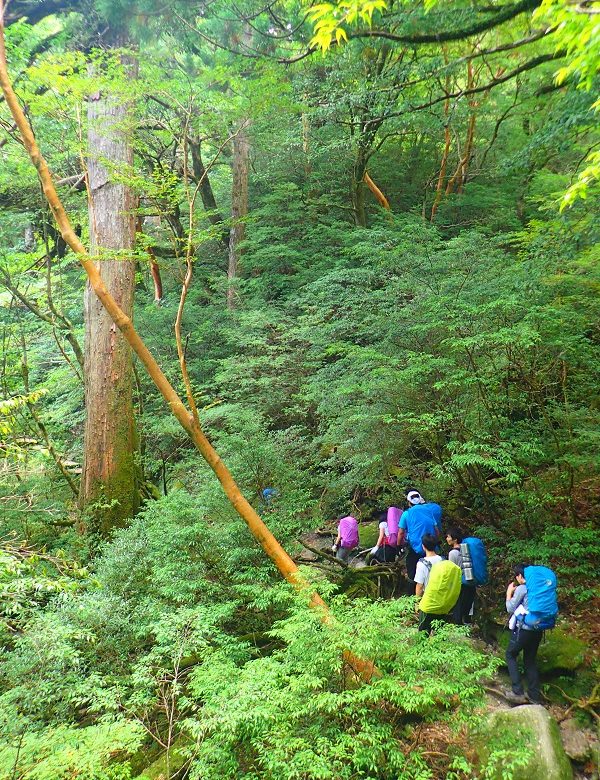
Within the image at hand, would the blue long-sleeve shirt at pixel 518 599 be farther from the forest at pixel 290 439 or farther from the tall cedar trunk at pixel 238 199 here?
the tall cedar trunk at pixel 238 199

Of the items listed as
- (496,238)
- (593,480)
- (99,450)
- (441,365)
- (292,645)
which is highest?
(496,238)

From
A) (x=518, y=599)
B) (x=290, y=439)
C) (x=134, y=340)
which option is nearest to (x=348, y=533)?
(x=290, y=439)

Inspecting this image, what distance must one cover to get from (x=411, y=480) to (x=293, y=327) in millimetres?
4503

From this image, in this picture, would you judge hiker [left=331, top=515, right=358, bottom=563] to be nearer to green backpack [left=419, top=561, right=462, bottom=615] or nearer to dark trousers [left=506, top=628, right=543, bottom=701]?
green backpack [left=419, top=561, right=462, bottom=615]

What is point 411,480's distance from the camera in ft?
22.9

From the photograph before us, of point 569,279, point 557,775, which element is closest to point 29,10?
point 569,279

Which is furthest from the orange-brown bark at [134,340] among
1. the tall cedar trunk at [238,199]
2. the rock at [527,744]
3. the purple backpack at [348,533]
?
the tall cedar trunk at [238,199]

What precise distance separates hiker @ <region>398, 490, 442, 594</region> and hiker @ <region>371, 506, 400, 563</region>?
0.29 m

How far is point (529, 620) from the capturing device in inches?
168

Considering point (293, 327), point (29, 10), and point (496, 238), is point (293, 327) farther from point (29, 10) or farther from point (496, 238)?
point (29, 10)

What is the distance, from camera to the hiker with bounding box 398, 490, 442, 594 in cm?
547

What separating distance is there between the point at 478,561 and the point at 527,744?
1955 millimetres

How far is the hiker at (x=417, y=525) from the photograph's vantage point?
5473 millimetres

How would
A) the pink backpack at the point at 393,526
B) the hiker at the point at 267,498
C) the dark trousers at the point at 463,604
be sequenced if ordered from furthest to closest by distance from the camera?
the pink backpack at the point at 393,526 < the hiker at the point at 267,498 < the dark trousers at the point at 463,604
